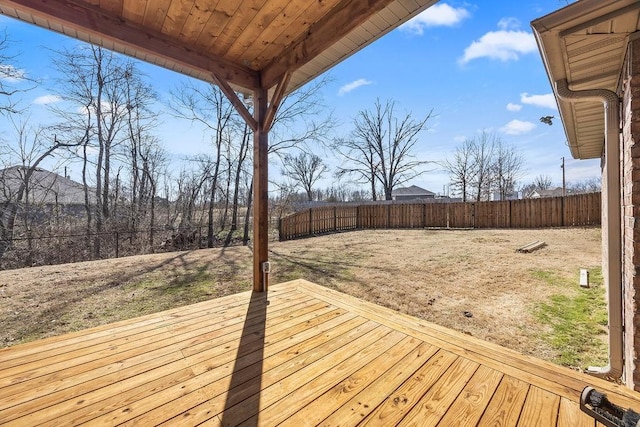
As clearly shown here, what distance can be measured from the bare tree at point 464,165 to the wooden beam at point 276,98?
72.4 feet

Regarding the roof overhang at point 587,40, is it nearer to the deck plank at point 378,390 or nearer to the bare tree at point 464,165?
the deck plank at point 378,390

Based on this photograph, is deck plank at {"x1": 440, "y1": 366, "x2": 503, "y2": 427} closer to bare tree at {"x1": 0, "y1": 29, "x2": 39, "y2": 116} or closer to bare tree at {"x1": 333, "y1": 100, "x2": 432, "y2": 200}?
bare tree at {"x1": 0, "y1": 29, "x2": 39, "y2": 116}

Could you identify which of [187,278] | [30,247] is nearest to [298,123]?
[187,278]

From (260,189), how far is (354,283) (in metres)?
2.81

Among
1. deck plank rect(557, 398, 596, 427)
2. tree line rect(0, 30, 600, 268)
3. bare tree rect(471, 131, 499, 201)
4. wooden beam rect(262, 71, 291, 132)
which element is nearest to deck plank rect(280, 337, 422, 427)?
deck plank rect(557, 398, 596, 427)

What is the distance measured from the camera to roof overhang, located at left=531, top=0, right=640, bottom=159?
1.42 m

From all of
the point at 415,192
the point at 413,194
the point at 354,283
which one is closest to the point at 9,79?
the point at 354,283

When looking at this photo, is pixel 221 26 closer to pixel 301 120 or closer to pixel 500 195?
pixel 301 120

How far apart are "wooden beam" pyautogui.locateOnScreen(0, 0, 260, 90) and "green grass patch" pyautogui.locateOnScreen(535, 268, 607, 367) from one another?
439 cm

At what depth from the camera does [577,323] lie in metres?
3.30

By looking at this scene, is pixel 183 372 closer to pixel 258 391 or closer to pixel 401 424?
pixel 258 391

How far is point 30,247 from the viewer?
300 inches

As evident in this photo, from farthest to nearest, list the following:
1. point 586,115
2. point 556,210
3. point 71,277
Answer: point 556,210
point 71,277
point 586,115

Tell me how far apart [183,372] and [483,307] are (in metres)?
3.85
